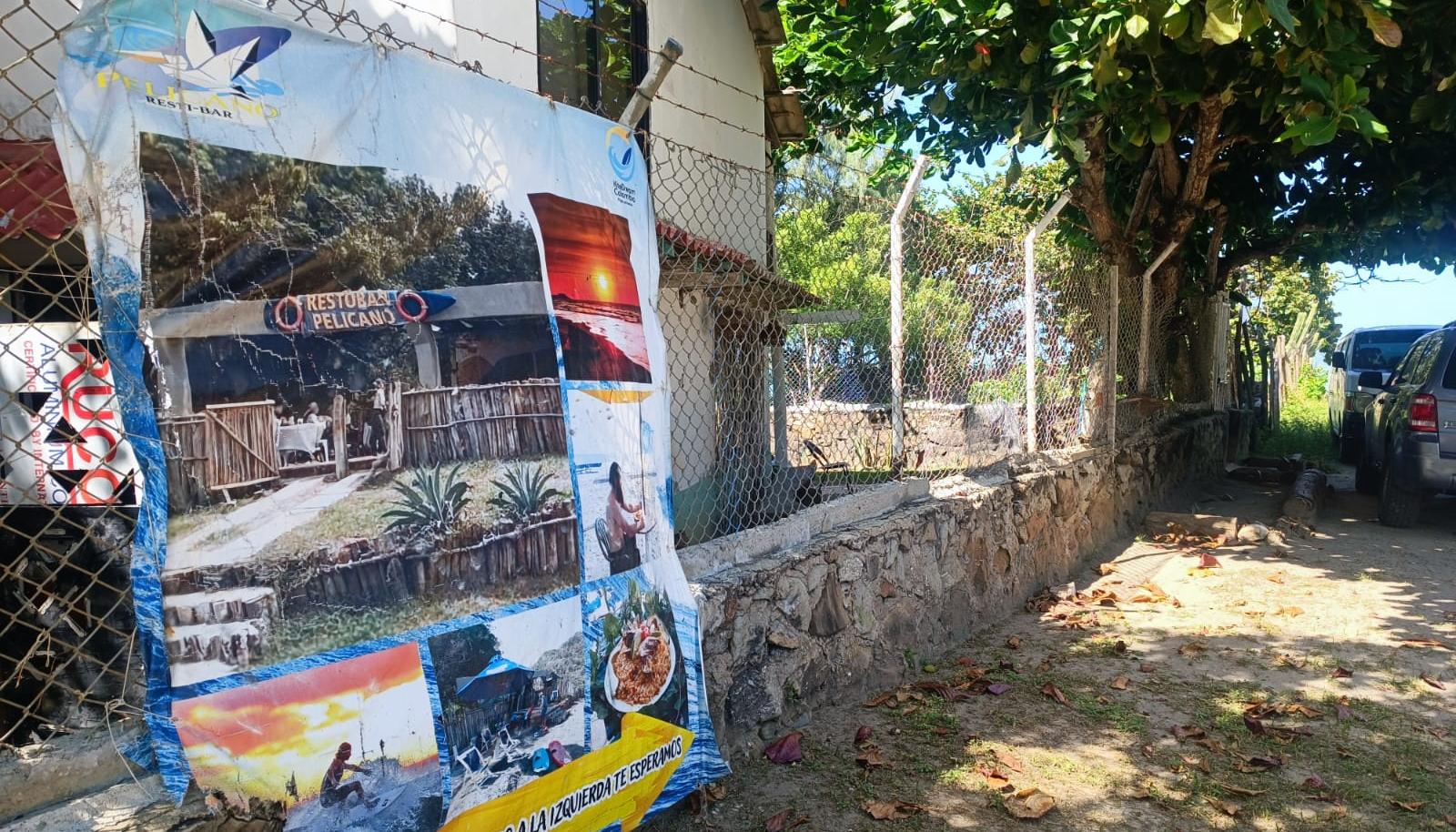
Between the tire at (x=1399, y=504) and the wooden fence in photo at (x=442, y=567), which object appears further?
the tire at (x=1399, y=504)

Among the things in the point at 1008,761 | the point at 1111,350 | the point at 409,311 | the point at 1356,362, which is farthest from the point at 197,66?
the point at 1356,362

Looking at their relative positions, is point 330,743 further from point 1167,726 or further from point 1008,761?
point 1167,726

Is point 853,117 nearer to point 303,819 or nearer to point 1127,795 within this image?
point 1127,795

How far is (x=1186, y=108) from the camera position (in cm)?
750

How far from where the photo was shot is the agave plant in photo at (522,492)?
2180 millimetres

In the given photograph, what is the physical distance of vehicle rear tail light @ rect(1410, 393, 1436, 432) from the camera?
7316 millimetres

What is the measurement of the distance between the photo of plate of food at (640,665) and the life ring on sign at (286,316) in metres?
1.16

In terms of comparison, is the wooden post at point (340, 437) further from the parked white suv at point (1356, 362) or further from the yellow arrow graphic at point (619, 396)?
the parked white suv at point (1356, 362)

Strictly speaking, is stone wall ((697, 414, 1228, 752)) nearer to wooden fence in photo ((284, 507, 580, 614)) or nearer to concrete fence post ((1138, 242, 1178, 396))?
wooden fence in photo ((284, 507, 580, 614))

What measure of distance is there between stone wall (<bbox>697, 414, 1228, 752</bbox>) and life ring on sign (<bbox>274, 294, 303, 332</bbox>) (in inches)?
71.1

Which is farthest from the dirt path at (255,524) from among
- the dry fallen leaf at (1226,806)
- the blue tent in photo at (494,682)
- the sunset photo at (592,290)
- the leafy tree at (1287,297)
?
the leafy tree at (1287,297)

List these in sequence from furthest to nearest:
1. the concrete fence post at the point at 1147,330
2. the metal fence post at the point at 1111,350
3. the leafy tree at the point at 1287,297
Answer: the leafy tree at the point at 1287,297 → the concrete fence post at the point at 1147,330 → the metal fence post at the point at 1111,350

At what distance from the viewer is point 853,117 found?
33.8 feet

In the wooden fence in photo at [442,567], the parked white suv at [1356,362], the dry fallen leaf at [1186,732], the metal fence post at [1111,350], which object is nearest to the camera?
the wooden fence in photo at [442,567]
